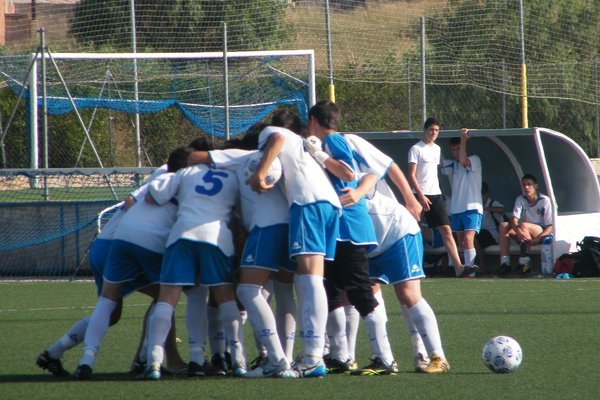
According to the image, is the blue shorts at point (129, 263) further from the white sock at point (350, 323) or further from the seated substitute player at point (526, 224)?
the seated substitute player at point (526, 224)

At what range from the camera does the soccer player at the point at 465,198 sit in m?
14.0

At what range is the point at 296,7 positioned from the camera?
29297 millimetres

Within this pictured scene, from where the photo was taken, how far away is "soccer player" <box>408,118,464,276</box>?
13.6 meters

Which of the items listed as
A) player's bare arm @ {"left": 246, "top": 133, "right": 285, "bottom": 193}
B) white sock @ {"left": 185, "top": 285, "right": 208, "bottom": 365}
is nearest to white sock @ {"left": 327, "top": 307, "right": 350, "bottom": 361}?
white sock @ {"left": 185, "top": 285, "right": 208, "bottom": 365}

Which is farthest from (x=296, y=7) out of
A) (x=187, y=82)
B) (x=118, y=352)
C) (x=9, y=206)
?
(x=118, y=352)

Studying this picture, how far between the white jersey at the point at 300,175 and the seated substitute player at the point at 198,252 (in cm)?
38

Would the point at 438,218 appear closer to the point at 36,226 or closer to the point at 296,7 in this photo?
the point at 36,226

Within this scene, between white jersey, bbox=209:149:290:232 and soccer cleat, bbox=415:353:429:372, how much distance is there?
126 centimetres

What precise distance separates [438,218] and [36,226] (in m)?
5.57

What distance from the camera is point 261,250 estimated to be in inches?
246

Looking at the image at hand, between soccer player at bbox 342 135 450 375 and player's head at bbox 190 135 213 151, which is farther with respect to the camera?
player's head at bbox 190 135 213 151

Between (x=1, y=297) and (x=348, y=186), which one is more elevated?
(x=348, y=186)

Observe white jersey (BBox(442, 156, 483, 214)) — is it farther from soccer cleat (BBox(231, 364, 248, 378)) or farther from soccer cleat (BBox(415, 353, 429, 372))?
soccer cleat (BBox(231, 364, 248, 378))

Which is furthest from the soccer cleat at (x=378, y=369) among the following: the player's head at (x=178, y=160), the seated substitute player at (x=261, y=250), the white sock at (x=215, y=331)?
the player's head at (x=178, y=160)
